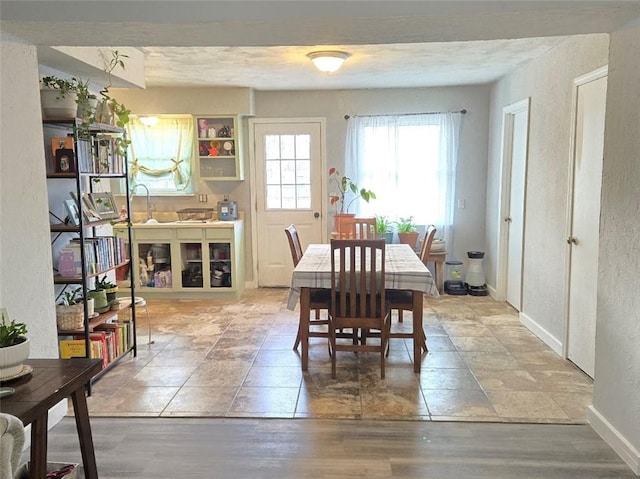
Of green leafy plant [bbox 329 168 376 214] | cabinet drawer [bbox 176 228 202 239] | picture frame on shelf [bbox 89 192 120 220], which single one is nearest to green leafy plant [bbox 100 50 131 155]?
picture frame on shelf [bbox 89 192 120 220]

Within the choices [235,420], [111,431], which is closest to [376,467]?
[235,420]

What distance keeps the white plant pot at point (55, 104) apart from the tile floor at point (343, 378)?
5.78 feet

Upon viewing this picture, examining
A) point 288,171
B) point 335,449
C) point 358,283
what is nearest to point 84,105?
point 358,283

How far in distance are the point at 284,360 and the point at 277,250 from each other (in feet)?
8.66

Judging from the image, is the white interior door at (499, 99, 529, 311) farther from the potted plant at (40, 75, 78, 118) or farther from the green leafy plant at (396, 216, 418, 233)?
the potted plant at (40, 75, 78, 118)

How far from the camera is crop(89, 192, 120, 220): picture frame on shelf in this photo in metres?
3.58

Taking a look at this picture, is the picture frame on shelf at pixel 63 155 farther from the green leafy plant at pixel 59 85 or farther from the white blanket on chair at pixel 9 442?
the white blanket on chair at pixel 9 442

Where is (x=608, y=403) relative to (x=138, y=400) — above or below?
above

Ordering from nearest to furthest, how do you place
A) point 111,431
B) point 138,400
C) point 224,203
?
point 111,431
point 138,400
point 224,203

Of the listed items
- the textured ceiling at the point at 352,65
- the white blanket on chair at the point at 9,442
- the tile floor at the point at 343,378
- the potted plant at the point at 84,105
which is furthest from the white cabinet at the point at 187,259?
the white blanket on chair at the point at 9,442

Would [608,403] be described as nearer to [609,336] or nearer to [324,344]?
[609,336]

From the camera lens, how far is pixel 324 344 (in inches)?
168

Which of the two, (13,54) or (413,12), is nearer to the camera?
(413,12)

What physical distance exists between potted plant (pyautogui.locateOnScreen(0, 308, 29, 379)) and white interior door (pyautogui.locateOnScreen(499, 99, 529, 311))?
13.8ft
